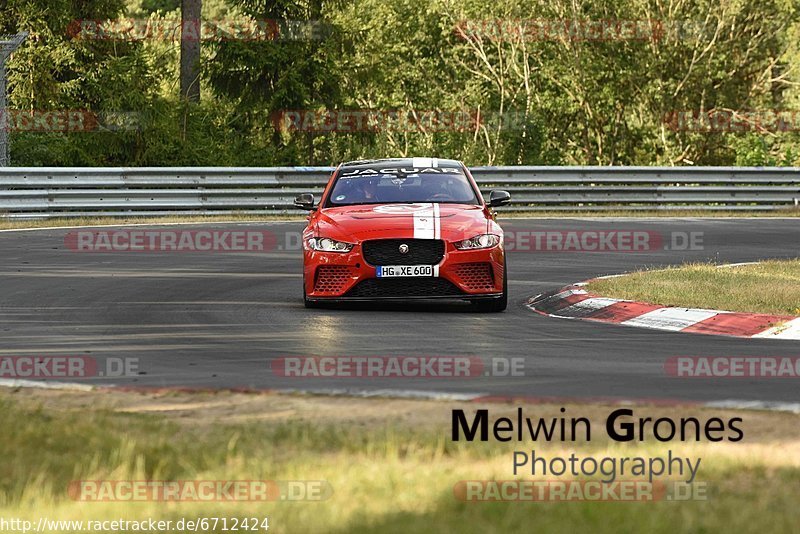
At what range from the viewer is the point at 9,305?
14.2 metres

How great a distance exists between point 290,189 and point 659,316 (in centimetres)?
1620

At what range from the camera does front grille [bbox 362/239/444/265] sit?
13766 millimetres

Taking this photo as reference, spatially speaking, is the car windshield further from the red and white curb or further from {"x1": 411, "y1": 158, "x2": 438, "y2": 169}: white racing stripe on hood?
the red and white curb

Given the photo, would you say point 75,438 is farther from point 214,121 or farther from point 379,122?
point 379,122

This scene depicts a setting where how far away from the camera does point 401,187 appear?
602 inches

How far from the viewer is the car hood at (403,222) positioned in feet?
45.4

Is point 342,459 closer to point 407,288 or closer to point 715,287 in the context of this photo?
point 407,288

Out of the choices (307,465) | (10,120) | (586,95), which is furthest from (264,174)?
(307,465)

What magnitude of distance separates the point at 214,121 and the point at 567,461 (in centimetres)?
3136

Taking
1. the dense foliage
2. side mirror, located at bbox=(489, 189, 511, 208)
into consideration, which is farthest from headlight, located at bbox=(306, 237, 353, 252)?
the dense foliage

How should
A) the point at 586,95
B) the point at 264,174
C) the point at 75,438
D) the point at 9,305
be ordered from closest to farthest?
the point at 75,438, the point at 9,305, the point at 264,174, the point at 586,95

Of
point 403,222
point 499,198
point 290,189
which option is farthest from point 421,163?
point 290,189
